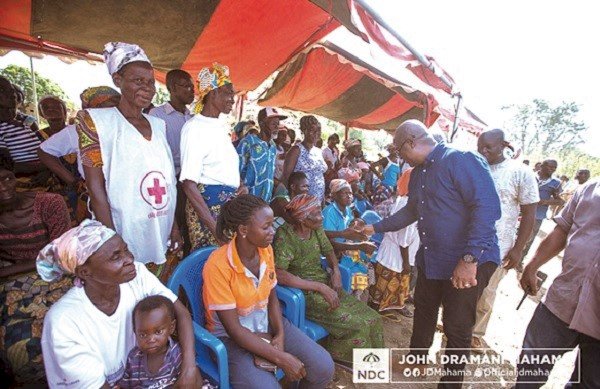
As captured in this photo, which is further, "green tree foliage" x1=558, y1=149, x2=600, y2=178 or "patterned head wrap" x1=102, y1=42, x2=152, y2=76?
"green tree foliage" x1=558, y1=149, x2=600, y2=178

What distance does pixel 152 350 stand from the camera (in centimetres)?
160

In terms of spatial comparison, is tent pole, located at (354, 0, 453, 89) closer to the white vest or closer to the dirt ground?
the white vest

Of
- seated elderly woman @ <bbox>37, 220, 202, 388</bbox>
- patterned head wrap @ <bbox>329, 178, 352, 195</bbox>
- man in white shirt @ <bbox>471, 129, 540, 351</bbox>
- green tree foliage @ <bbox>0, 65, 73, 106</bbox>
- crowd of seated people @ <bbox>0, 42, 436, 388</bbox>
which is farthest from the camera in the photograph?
green tree foliage @ <bbox>0, 65, 73, 106</bbox>

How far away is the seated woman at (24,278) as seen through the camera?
1757 millimetres

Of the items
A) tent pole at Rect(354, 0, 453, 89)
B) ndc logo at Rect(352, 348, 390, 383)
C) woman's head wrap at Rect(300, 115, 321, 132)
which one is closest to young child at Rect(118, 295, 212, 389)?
ndc logo at Rect(352, 348, 390, 383)

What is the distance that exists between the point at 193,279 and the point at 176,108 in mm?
1649

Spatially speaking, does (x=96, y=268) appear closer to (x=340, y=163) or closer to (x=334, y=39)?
(x=334, y=39)

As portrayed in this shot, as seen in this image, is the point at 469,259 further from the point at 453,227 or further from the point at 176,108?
the point at 176,108

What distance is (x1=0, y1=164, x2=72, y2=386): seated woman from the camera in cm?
176

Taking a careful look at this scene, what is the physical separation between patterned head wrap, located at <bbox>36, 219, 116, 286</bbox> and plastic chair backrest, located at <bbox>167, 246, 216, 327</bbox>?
2.45 feet

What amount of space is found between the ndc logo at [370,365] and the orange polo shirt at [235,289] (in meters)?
1.01

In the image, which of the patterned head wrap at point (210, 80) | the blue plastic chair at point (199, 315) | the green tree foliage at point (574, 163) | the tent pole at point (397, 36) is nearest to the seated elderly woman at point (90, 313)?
the blue plastic chair at point (199, 315)

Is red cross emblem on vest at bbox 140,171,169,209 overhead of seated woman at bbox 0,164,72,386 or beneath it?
overhead

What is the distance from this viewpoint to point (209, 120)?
8.16 feet
